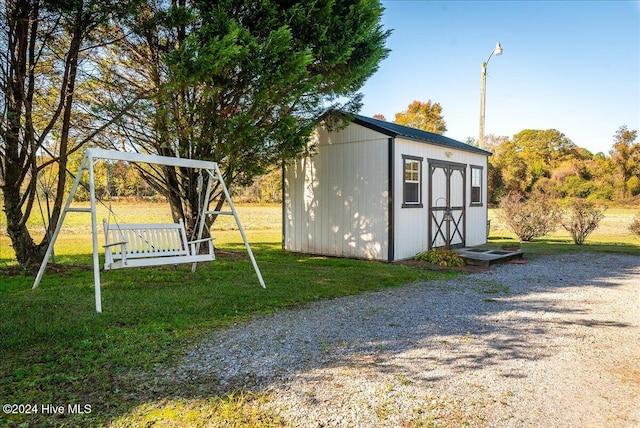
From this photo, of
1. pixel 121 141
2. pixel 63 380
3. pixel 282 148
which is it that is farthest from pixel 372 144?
pixel 63 380

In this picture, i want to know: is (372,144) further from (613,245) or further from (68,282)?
(613,245)

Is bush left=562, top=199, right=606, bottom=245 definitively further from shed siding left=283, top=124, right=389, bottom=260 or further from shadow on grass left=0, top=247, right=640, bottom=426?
shed siding left=283, top=124, right=389, bottom=260

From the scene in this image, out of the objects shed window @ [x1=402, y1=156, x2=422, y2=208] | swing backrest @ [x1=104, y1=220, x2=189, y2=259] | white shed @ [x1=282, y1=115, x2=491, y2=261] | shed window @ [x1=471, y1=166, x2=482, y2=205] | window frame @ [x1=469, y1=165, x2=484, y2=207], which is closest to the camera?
swing backrest @ [x1=104, y1=220, x2=189, y2=259]

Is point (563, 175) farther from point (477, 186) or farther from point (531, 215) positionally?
point (477, 186)

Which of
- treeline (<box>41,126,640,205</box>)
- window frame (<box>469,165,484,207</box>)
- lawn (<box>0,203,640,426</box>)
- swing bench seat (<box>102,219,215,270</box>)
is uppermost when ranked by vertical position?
treeline (<box>41,126,640,205</box>)

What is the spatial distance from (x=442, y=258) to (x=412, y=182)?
6.02 feet

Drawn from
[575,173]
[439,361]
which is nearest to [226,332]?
[439,361]

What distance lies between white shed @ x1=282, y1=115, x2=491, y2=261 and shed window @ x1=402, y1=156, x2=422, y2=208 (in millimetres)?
22

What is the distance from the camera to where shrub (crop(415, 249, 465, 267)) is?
334 inches

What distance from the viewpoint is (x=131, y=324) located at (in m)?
4.02

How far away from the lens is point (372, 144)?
29.7 ft

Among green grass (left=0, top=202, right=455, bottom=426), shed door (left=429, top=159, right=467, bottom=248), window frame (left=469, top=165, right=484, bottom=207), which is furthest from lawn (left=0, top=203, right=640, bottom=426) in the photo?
window frame (left=469, top=165, right=484, bottom=207)

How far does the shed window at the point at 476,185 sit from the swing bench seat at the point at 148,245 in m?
8.24

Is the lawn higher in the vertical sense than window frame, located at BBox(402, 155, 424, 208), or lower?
lower
